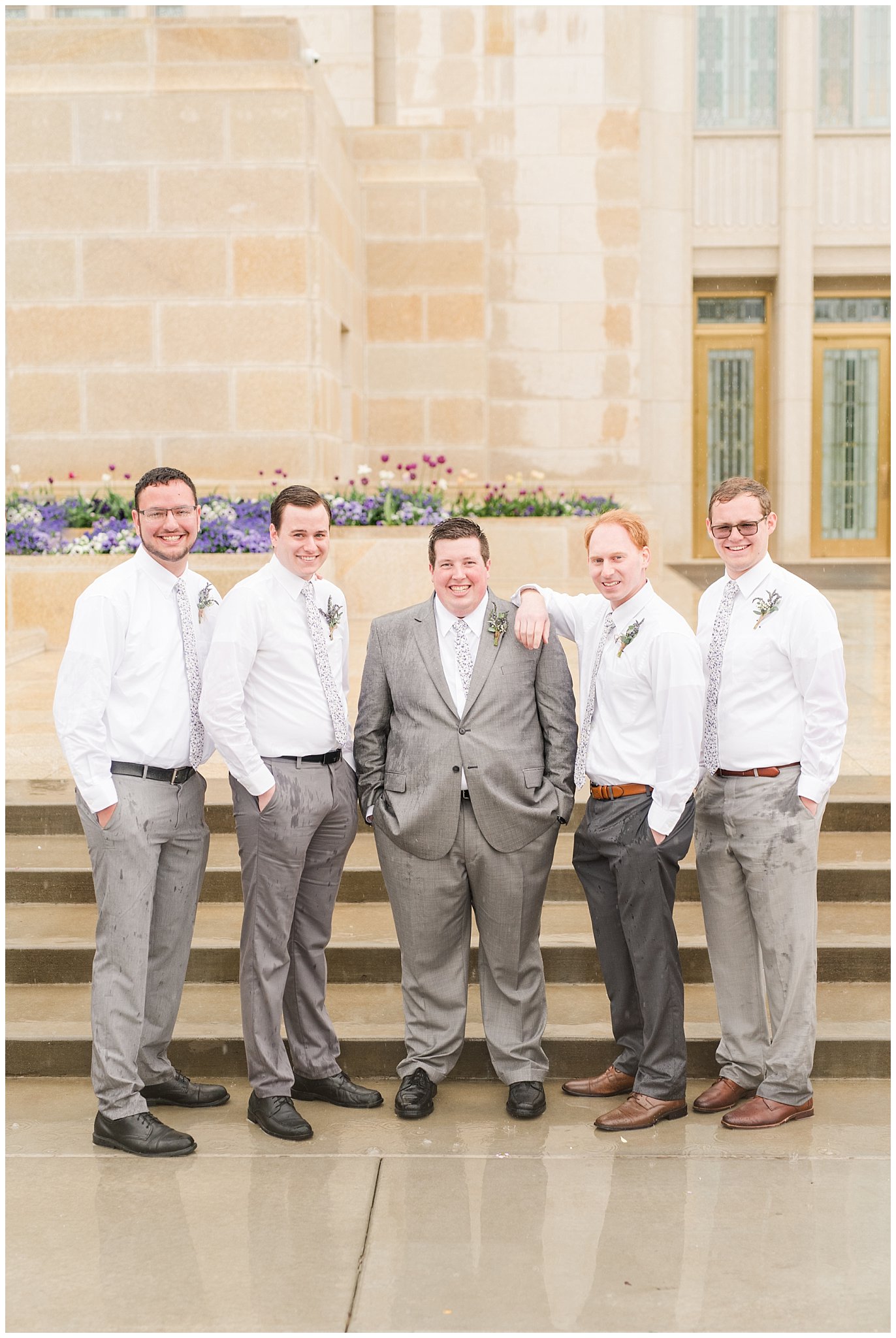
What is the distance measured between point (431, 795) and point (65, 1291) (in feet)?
5.69

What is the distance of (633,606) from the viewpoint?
4.37 metres

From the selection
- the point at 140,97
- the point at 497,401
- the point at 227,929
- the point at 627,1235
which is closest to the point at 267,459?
the point at 140,97

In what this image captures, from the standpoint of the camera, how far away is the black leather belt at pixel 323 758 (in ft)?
14.4

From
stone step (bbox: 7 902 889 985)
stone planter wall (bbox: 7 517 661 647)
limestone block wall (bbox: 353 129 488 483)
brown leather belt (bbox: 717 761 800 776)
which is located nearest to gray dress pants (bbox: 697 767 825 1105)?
brown leather belt (bbox: 717 761 800 776)

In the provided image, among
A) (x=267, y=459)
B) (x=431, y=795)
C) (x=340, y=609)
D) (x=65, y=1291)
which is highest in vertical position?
(x=267, y=459)

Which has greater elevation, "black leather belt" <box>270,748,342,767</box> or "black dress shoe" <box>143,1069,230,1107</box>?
"black leather belt" <box>270,748,342,767</box>

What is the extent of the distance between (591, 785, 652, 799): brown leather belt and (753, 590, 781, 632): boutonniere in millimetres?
603

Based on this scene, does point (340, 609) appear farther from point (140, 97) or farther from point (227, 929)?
point (140, 97)

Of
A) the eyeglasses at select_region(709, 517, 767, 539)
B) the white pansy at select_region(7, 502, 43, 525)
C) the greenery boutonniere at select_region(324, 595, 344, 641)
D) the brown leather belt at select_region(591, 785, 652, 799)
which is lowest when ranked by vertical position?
the brown leather belt at select_region(591, 785, 652, 799)

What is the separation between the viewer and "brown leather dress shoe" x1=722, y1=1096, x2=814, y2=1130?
14.0 feet

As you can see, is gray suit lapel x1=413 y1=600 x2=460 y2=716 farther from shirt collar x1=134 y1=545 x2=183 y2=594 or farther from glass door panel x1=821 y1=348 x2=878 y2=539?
glass door panel x1=821 y1=348 x2=878 y2=539

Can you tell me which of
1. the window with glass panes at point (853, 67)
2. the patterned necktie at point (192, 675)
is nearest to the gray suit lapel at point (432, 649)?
the patterned necktie at point (192, 675)

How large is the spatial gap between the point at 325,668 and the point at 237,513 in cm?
764

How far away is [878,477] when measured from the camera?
64.2ft
